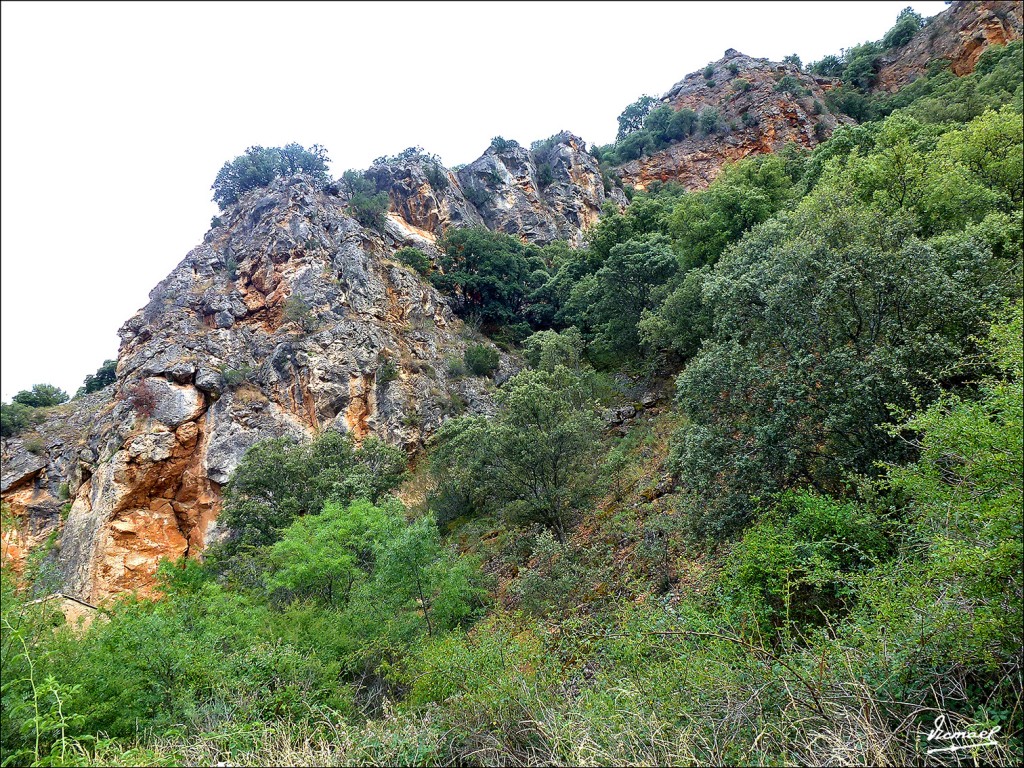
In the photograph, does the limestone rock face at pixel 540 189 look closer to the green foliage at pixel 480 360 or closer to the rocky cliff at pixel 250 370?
the rocky cliff at pixel 250 370

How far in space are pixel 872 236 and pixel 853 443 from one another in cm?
475

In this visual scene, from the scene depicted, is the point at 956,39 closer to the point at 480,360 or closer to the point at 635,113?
the point at 635,113

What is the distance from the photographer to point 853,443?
30.3 feet

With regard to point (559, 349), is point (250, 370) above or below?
above

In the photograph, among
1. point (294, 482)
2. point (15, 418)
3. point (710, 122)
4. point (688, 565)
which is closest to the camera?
point (688, 565)

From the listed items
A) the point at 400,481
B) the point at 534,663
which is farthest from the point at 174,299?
the point at 534,663

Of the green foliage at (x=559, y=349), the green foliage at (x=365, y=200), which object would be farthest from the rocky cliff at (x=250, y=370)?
the green foliage at (x=559, y=349)

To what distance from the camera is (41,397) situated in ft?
119

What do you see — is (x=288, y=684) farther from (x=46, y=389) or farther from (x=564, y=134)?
(x=564, y=134)

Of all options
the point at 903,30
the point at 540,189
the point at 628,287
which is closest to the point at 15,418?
the point at 628,287

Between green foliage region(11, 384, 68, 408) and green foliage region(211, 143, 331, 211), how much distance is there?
19470 millimetres

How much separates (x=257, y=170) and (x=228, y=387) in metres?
24.6

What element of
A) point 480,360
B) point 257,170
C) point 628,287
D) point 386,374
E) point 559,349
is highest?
point 257,170

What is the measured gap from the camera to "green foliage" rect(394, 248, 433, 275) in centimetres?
3816
